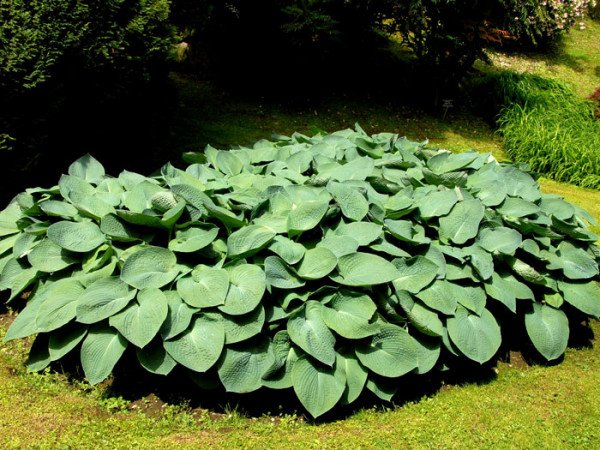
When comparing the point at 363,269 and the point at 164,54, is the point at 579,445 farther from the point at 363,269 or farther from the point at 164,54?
the point at 164,54

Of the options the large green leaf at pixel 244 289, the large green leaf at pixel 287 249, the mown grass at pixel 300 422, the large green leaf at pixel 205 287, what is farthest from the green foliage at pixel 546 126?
the large green leaf at pixel 205 287

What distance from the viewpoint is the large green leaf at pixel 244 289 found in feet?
8.56

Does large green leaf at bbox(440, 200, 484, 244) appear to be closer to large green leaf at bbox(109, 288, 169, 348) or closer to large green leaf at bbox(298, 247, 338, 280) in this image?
large green leaf at bbox(298, 247, 338, 280)

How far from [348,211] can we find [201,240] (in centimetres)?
98

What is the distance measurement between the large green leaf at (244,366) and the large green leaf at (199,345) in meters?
0.09

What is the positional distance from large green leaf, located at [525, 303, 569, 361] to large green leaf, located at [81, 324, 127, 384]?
8.61ft

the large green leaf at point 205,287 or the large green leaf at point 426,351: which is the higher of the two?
the large green leaf at point 205,287

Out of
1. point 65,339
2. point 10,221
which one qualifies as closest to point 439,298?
point 65,339

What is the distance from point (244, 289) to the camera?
8.83 ft

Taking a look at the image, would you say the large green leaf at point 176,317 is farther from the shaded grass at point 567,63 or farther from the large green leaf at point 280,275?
the shaded grass at point 567,63

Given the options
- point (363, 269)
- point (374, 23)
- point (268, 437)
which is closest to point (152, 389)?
point (268, 437)

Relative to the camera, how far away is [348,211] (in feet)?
10.5

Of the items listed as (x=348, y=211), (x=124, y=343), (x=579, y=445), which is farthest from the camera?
(x=348, y=211)

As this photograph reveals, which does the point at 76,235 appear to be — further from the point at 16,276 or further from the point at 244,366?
the point at 244,366
